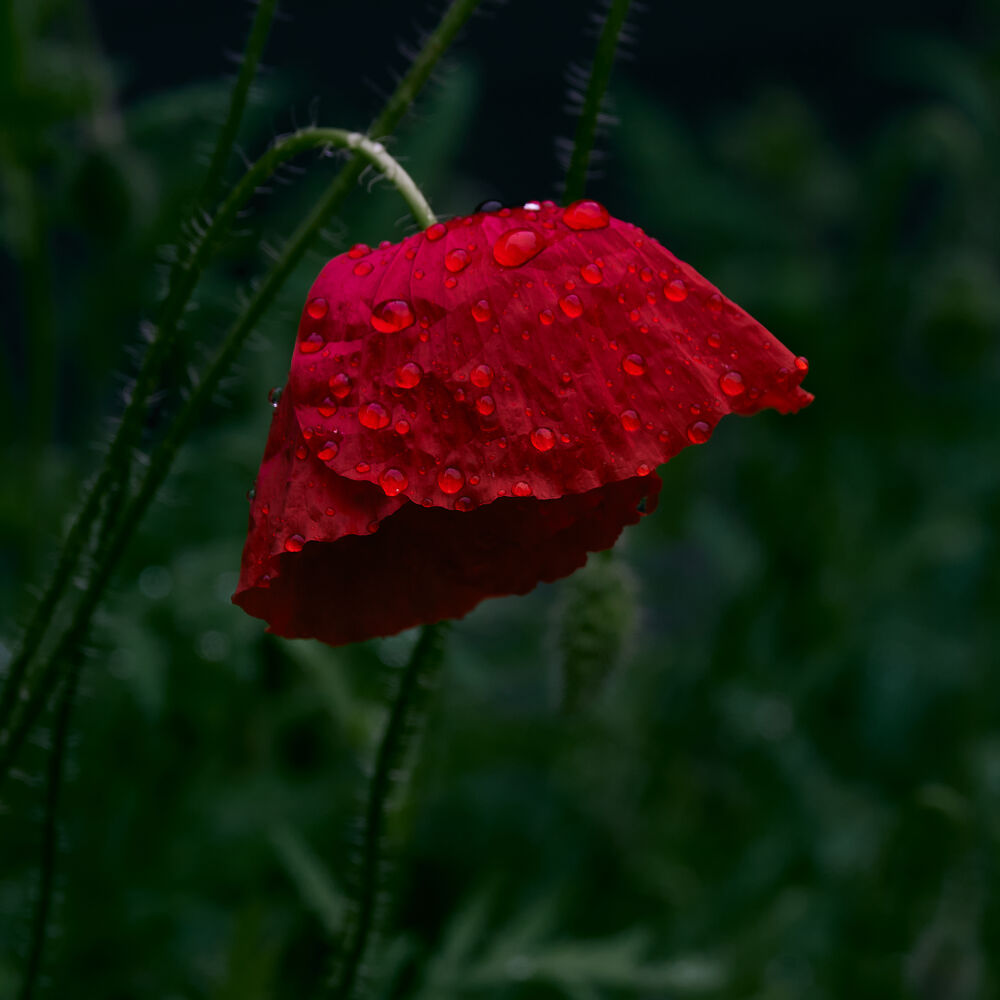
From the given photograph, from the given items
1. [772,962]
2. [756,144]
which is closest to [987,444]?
[756,144]

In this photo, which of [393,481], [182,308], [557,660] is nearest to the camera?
[393,481]

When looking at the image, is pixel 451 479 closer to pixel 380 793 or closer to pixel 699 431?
pixel 699 431

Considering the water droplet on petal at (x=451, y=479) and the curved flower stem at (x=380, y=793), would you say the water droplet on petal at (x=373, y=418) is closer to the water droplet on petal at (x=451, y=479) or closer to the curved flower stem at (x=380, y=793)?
the water droplet on petal at (x=451, y=479)

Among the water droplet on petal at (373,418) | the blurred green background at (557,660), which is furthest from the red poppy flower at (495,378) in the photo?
the blurred green background at (557,660)

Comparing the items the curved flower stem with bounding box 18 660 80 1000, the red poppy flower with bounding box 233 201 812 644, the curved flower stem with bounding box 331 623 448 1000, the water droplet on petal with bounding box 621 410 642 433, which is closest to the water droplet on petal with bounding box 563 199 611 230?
the red poppy flower with bounding box 233 201 812 644

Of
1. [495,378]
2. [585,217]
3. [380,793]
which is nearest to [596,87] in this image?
[585,217]

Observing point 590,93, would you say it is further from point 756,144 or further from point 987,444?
point 756,144
